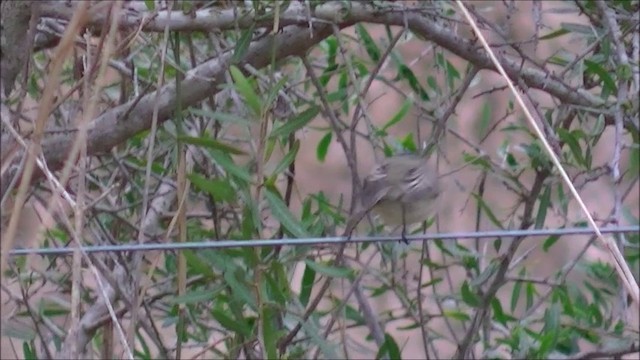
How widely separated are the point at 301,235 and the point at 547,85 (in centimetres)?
55

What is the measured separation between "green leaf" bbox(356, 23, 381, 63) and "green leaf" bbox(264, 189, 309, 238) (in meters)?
0.71

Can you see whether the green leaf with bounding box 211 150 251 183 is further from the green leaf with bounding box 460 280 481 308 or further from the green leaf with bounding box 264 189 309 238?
the green leaf with bounding box 460 280 481 308

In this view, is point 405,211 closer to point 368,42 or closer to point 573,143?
point 573,143

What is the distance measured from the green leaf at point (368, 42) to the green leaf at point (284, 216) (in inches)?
28.1

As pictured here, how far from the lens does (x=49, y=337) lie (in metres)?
2.69

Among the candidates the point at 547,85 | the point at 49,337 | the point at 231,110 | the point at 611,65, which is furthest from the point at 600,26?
the point at 49,337

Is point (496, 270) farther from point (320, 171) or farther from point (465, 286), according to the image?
point (320, 171)

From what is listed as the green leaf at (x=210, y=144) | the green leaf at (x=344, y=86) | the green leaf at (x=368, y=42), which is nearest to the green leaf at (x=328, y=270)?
the green leaf at (x=210, y=144)

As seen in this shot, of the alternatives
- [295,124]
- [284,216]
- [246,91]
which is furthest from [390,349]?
[246,91]

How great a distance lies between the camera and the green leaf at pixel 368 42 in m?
2.58

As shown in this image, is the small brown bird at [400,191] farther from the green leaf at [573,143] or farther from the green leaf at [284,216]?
the green leaf at [573,143]

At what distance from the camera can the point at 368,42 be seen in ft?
8.50

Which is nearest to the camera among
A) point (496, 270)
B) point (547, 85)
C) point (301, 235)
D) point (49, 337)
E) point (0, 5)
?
point (0, 5)

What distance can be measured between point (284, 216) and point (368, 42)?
2.48 ft
